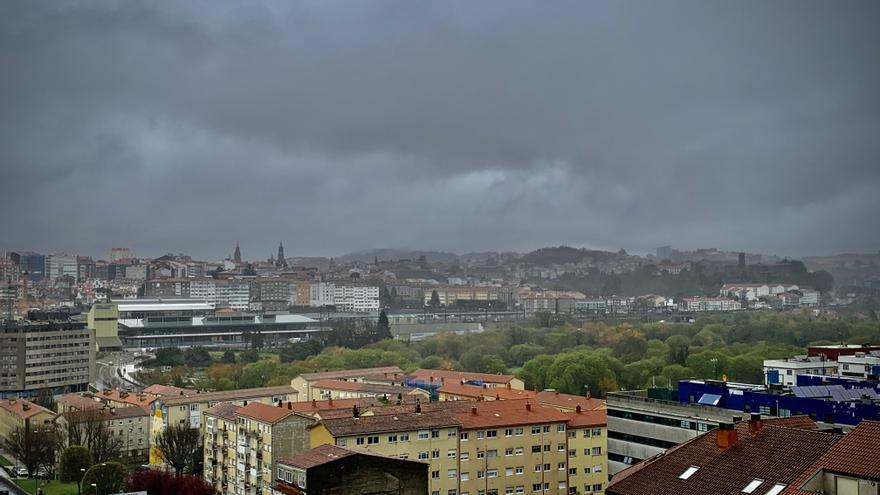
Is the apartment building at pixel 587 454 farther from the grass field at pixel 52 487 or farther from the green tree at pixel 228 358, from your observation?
the green tree at pixel 228 358

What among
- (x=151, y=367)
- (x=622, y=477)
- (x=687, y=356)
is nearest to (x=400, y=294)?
(x=151, y=367)

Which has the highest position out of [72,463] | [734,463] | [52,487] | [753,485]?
[734,463]

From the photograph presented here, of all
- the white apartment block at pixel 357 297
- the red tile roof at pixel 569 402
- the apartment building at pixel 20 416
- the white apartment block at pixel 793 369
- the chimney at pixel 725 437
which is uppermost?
the white apartment block at pixel 357 297

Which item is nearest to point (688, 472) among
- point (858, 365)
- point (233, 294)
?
point (858, 365)

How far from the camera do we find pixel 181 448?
94.7 ft

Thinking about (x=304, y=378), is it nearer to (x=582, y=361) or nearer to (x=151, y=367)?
(x=582, y=361)

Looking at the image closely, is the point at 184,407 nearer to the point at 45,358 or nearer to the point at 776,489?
the point at 45,358

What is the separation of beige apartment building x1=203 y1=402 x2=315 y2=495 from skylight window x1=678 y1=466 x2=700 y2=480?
12663 millimetres

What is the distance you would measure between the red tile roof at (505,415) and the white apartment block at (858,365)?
13120mm

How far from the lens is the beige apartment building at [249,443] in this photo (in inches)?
950

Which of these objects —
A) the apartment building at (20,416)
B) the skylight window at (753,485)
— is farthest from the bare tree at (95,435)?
the skylight window at (753,485)

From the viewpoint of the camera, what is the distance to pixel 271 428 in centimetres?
2409

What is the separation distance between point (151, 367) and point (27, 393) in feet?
31.0

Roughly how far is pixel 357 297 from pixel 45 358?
8209 cm
